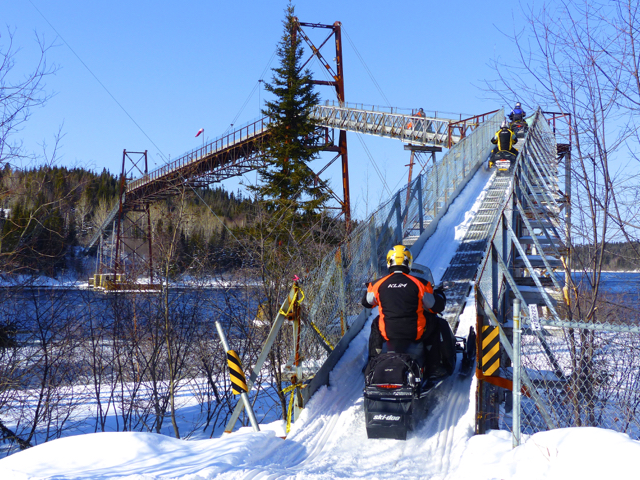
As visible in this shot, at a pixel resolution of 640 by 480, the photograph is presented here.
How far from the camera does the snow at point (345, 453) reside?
4129 mm

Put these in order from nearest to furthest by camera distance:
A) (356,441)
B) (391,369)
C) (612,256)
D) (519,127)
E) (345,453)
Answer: (345,453), (391,369), (356,441), (612,256), (519,127)

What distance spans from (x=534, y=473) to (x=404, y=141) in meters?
28.8

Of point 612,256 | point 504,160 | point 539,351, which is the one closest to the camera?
point 539,351

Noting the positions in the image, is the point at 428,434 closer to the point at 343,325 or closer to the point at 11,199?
the point at 343,325

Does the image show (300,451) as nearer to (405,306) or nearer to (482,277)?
(405,306)

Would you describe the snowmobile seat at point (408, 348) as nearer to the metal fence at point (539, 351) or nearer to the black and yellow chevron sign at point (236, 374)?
the metal fence at point (539, 351)

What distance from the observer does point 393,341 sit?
605 cm

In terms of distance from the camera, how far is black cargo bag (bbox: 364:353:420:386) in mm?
5539

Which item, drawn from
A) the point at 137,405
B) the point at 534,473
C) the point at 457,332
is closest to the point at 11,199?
the point at 137,405

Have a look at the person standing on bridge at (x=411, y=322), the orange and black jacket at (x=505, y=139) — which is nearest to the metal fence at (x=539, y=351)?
the person standing on bridge at (x=411, y=322)

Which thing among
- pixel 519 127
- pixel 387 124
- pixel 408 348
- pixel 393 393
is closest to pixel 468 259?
pixel 408 348

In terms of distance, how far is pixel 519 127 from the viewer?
77.6 ft

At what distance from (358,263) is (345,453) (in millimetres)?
4275

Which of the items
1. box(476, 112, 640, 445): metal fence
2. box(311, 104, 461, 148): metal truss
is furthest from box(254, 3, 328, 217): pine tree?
box(476, 112, 640, 445): metal fence
